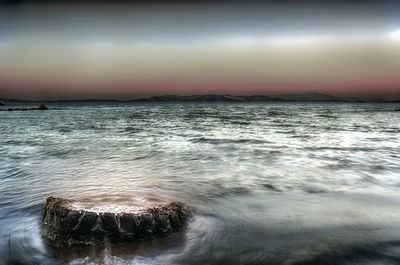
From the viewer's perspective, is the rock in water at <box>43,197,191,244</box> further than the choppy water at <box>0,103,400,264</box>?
Yes

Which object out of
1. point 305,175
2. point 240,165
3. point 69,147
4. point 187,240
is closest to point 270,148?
point 240,165

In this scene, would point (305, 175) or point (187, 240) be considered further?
point (305, 175)

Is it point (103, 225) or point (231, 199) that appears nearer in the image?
point (103, 225)

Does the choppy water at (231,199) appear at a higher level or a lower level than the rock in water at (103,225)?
lower

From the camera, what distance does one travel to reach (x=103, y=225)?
16.4 feet

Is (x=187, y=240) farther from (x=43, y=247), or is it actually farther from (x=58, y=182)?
(x=58, y=182)

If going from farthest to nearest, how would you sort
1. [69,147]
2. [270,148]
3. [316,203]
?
[69,147]
[270,148]
[316,203]

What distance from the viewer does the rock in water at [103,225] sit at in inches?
195

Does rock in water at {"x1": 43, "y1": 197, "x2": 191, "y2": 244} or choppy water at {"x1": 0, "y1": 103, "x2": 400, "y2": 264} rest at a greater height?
rock in water at {"x1": 43, "y1": 197, "x2": 191, "y2": 244}

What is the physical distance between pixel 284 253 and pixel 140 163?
820 centimetres

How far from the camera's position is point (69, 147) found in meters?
17.4

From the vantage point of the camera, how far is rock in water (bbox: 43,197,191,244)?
195 inches

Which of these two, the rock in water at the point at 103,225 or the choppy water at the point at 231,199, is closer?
the choppy water at the point at 231,199

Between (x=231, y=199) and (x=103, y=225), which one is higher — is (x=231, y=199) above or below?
below
